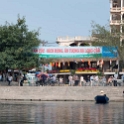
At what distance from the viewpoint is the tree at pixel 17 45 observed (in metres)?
77.3

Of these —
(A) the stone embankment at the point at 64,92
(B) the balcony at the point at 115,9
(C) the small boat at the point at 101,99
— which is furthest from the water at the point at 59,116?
(B) the balcony at the point at 115,9

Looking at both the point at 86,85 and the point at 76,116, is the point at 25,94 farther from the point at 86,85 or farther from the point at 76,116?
the point at 76,116

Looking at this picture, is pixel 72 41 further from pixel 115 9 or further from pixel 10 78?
pixel 10 78

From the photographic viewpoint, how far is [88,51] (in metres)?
84.4

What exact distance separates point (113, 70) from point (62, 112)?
47631mm

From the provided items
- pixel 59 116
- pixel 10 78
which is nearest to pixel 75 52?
pixel 10 78

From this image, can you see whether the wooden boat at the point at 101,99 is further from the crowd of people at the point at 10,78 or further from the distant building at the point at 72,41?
the distant building at the point at 72,41

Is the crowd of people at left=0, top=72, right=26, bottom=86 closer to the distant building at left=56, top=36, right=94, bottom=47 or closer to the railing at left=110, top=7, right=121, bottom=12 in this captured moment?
the distant building at left=56, top=36, right=94, bottom=47

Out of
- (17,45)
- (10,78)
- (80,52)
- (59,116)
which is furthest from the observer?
(80,52)

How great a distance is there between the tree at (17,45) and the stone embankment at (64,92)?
27.9 ft

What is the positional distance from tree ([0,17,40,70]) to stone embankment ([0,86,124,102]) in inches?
335

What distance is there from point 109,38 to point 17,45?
423 inches

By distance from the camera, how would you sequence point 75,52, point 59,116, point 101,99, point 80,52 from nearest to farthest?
1. point 59,116
2. point 101,99
3. point 75,52
4. point 80,52

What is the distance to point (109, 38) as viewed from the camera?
3248 inches
